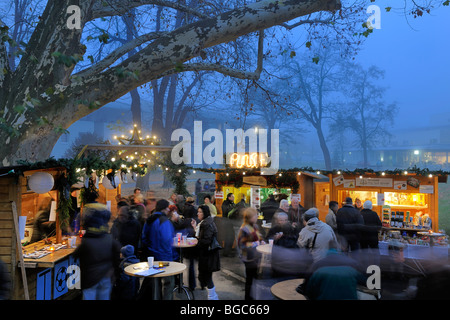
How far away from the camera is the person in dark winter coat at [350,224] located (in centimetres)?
850

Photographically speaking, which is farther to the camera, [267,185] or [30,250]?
[267,185]

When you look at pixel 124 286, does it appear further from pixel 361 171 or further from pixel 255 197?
pixel 255 197

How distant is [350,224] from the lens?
27.8 feet

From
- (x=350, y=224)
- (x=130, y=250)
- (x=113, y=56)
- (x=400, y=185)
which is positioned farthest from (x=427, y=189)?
(x=113, y=56)

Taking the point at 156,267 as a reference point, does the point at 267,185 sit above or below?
above

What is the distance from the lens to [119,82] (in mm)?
5461

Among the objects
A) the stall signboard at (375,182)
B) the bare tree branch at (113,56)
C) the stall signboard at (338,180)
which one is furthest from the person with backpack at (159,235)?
the stall signboard at (375,182)

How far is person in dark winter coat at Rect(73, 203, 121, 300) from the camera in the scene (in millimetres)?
4730

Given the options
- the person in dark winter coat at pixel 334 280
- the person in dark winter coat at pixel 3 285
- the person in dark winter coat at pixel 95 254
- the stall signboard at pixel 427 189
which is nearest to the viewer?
the person in dark winter coat at pixel 334 280

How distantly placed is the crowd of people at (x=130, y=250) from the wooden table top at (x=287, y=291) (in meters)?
1.99

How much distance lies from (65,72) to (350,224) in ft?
22.4

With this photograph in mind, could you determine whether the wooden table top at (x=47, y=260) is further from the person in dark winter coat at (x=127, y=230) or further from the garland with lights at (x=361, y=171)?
the garland with lights at (x=361, y=171)

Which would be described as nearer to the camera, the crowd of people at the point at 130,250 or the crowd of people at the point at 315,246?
the crowd of people at the point at 315,246
